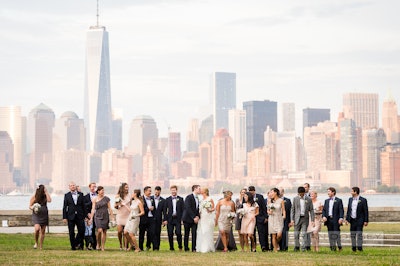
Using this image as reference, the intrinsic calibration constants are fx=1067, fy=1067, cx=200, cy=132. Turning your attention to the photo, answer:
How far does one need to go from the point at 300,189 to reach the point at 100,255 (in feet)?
18.2

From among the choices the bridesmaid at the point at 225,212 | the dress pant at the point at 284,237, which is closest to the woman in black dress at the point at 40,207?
the bridesmaid at the point at 225,212

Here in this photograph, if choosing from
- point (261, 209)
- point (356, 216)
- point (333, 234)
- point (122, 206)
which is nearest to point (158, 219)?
point (122, 206)

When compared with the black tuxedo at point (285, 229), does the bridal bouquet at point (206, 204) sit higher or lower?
higher

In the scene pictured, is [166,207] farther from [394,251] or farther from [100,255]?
[394,251]

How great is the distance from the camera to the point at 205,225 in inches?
1120

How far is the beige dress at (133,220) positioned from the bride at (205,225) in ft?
5.68

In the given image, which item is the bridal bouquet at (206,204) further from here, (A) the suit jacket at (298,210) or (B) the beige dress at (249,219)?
(A) the suit jacket at (298,210)

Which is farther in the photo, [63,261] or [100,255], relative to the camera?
[100,255]

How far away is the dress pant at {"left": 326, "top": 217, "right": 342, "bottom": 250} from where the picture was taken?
28250 mm

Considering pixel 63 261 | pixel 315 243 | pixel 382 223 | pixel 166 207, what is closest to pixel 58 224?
pixel 382 223

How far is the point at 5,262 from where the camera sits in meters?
22.8

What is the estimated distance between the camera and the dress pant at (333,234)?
2825 cm

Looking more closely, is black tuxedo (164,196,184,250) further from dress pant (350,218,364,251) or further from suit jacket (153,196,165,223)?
dress pant (350,218,364,251)

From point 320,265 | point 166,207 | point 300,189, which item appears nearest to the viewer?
point 320,265
